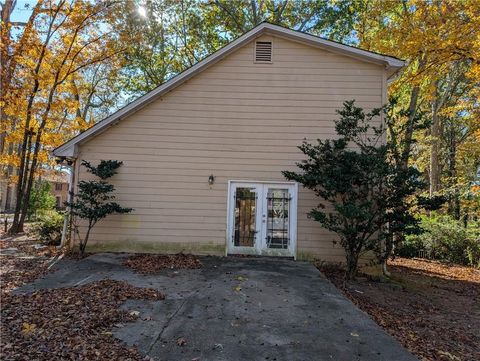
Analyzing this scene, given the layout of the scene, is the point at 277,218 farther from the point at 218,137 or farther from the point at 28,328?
the point at 28,328

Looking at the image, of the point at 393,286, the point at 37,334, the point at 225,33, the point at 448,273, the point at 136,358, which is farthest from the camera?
the point at 225,33

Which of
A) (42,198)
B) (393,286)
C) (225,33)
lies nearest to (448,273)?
(393,286)

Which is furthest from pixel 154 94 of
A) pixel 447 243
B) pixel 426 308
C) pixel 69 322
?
pixel 447 243

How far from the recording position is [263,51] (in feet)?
34.5

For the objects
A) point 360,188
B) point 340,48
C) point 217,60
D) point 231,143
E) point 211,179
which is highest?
point 340,48

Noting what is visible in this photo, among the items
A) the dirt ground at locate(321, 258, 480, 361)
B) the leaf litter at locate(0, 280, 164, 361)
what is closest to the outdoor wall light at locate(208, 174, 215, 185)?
the dirt ground at locate(321, 258, 480, 361)

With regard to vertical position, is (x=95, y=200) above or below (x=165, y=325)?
above

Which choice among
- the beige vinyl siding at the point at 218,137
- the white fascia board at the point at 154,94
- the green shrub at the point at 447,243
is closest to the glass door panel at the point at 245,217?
the beige vinyl siding at the point at 218,137

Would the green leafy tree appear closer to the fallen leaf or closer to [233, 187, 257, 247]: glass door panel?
[233, 187, 257, 247]: glass door panel

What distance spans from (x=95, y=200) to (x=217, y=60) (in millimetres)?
5009

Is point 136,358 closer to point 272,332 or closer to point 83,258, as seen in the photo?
point 272,332

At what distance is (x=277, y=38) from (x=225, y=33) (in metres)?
10.3

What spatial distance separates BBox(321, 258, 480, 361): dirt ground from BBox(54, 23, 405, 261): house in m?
2.03

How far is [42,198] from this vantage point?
20.5 m
